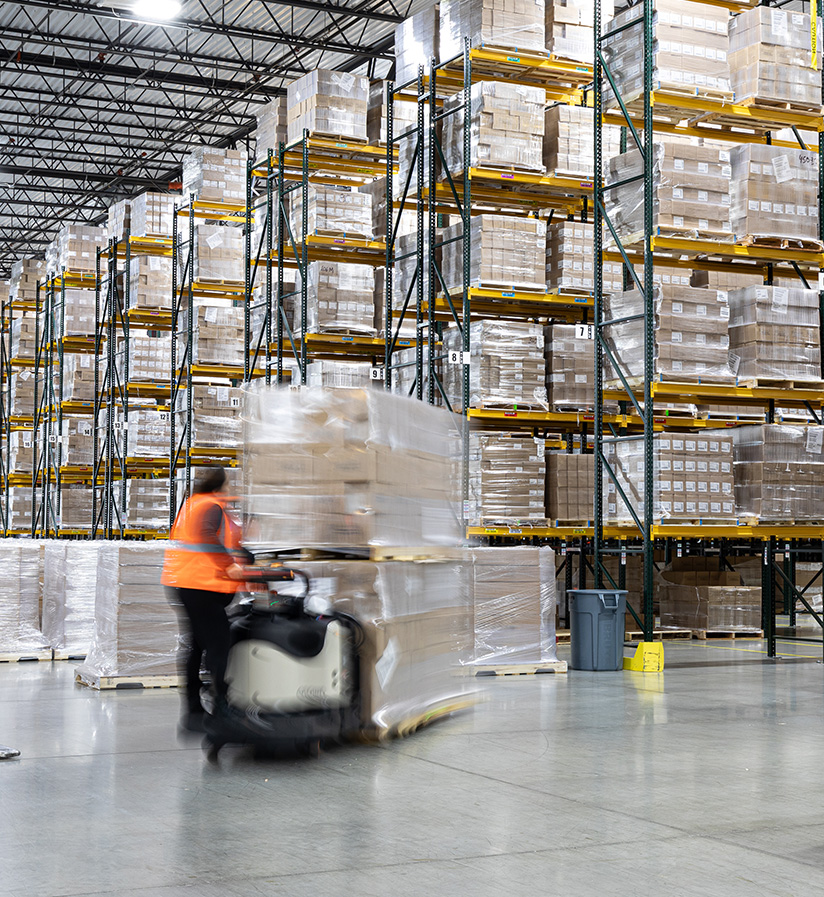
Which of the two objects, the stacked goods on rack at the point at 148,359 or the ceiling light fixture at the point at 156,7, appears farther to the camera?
the stacked goods on rack at the point at 148,359

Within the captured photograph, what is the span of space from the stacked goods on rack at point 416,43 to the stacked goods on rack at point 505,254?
2.03m

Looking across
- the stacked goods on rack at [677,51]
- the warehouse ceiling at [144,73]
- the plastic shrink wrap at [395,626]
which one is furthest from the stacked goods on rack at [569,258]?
the warehouse ceiling at [144,73]

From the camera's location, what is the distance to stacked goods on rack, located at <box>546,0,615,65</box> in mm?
12875

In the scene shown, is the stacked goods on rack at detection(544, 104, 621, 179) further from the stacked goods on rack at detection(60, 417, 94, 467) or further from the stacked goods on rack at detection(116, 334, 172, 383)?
the stacked goods on rack at detection(60, 417, 94, 467)

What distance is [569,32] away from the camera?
13.0 meters

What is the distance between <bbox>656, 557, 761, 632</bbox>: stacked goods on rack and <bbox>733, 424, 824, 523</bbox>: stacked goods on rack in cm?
263

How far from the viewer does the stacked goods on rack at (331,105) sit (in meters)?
14.5

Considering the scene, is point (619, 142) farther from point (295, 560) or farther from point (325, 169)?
point (295, 560)

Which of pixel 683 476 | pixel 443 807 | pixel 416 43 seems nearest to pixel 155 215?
pixel 416 43

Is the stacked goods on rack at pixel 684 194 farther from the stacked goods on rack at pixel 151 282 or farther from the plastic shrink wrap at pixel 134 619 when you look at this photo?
the stacked goods on rack at pixel 151 282

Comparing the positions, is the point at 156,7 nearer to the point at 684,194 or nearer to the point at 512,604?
the point at 684,194

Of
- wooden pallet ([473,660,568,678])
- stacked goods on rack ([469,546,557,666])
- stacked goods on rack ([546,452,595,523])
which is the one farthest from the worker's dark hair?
stacked goods on rack ([546,452,595,523])

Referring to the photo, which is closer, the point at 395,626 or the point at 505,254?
the point at 395,626

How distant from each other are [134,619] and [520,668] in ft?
10.8
